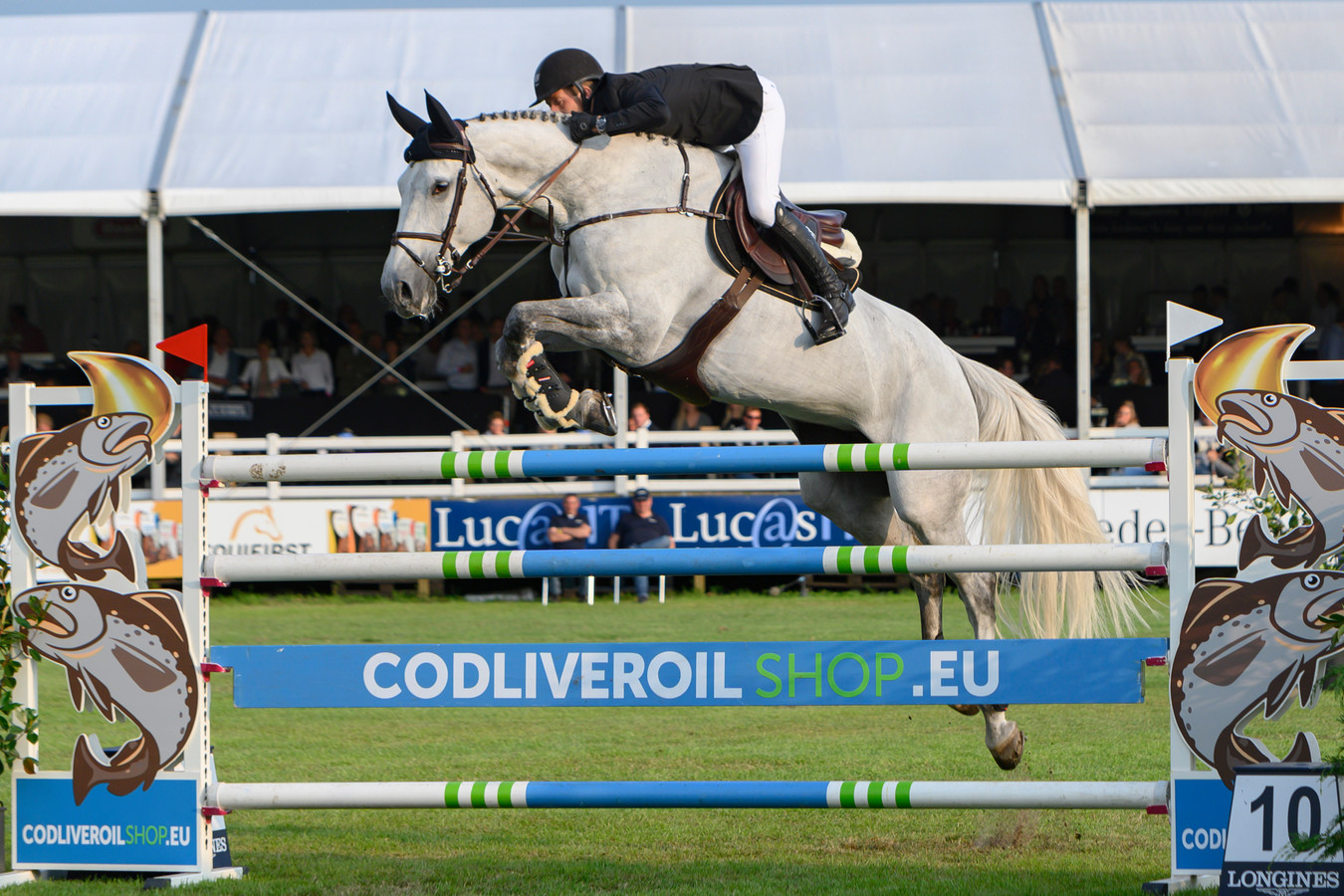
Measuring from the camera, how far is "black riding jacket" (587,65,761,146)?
13.6 feet

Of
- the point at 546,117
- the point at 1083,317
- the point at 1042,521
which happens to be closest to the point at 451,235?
the point at 546,117

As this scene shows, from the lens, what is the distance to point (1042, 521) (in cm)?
471

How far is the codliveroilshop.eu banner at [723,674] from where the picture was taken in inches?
129

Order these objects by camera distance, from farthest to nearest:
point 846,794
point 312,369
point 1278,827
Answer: point 312,369
point 846,794
point 1278,827

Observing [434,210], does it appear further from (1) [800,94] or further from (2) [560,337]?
(1) [800,94]

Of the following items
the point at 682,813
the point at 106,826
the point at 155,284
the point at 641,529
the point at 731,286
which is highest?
the point at 155,284

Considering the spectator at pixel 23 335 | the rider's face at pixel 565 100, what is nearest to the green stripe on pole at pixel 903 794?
the rider's face at pixel 565 100

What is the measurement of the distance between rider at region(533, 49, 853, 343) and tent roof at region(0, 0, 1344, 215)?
6.55 metres

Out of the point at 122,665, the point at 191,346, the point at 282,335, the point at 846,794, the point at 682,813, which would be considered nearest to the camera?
the point at 846,794

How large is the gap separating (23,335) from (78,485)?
40.6 ft

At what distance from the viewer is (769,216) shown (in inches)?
169

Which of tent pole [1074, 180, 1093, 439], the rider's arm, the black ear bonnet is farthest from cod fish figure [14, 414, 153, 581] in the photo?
tent pole [1074, 180, 1093, 439]

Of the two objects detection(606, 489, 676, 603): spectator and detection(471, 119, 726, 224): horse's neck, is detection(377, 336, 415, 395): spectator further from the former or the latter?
detection(471, 119, 726, 224): horse's neck

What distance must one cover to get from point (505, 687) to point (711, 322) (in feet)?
4.49
